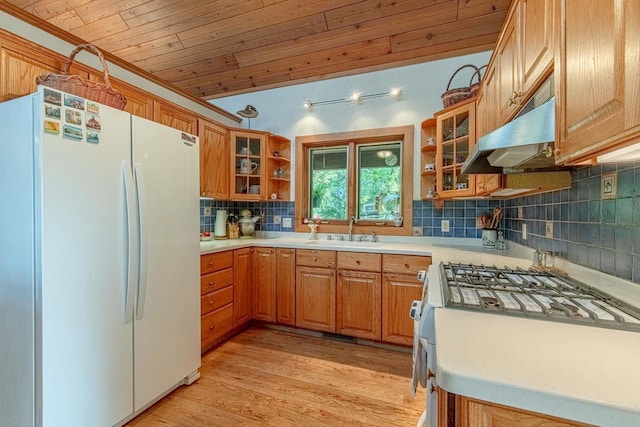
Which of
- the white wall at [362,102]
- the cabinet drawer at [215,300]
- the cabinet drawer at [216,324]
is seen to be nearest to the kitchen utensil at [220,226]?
the cabinet drawer at [215,300]

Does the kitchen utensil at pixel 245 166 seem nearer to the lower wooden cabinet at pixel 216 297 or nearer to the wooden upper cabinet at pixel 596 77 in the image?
the lower wooden cabinet at pixel 216 297

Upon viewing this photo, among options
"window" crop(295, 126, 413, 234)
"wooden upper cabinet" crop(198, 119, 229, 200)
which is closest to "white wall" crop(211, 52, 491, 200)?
"window" crop(295, 126, 413, 234)

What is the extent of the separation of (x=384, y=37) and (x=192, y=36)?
1701mm

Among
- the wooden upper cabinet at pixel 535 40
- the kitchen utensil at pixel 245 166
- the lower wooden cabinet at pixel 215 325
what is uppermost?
the wooden upper cabinet at pixel 535 40

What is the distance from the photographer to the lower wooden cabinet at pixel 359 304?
251 centimetres

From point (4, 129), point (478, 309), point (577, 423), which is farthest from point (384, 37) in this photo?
point (577, 423)

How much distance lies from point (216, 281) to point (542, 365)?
2325 millimetres

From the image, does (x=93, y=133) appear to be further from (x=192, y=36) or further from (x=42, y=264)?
(x=192, y=36)

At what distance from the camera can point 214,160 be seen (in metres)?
2.94

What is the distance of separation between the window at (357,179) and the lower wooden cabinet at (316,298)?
66 centimetres

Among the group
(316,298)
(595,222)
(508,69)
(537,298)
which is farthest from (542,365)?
(316,298)

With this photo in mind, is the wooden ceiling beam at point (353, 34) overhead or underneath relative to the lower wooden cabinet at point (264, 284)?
overhead

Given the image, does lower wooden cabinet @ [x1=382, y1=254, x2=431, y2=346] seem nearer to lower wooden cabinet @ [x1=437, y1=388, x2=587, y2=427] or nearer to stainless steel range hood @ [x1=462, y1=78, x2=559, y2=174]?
stainless steel range hood @ [x1=462, y1=78, x2=559, y2=174]

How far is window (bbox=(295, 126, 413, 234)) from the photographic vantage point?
9.80 ft
